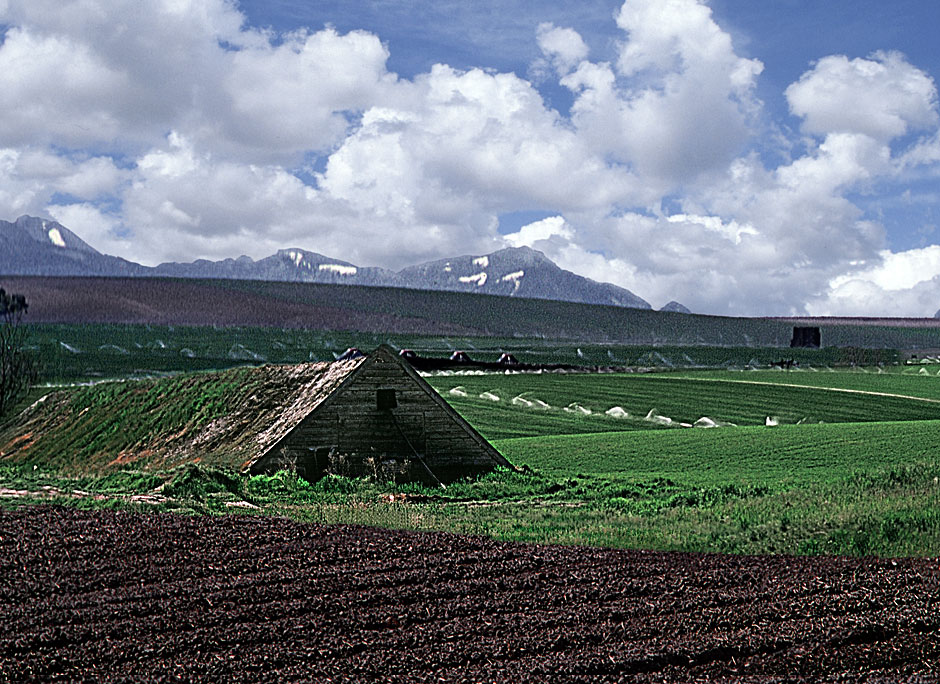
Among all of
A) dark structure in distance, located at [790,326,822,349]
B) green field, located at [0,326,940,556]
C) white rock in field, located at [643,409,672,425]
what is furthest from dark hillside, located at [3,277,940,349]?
white rock in field, located at [643,409,672,425]

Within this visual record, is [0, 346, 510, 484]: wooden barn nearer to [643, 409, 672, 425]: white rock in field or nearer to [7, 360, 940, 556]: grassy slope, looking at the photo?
[7, 360, 940, 556]: grassy slope

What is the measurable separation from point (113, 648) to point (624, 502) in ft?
39.4

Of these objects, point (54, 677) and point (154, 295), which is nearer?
point (54, 677)

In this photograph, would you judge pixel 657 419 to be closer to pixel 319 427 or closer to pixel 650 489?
pixel 650 489

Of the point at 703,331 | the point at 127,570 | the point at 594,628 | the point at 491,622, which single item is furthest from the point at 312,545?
the point at 703,331

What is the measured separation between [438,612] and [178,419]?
18647 mm

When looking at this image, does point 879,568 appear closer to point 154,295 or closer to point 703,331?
point 154,295

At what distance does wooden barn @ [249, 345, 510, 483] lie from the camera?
21734 mm

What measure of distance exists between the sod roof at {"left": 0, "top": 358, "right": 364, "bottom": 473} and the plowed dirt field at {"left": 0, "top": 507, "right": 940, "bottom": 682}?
930 centimetres

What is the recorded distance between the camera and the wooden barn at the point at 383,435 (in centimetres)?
2173

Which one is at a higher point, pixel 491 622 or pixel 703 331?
pixel 703 331

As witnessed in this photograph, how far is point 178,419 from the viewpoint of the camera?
26984 mm

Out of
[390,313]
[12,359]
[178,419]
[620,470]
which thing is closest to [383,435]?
[178,419]

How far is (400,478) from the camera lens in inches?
872
